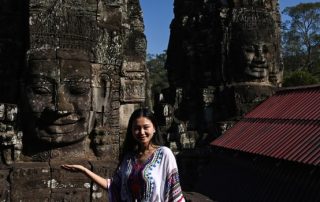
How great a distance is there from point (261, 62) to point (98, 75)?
254 inches

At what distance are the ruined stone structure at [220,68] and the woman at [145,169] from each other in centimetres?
757

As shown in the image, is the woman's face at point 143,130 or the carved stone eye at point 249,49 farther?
the carved stone eye at point 249,49

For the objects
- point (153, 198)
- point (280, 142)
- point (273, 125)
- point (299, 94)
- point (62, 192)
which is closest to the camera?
point (153, 198)

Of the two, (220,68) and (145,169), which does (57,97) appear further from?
(220,68)

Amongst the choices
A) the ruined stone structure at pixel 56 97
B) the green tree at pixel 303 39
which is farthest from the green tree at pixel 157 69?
the ruined stone structure at pixel 56 97

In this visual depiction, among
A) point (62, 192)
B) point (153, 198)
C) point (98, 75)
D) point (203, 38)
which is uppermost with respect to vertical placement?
point (203, 38)

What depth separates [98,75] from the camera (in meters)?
5.51

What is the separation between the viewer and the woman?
2631 millimetres

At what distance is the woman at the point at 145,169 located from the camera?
2631mm

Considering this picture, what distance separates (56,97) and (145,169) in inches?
101

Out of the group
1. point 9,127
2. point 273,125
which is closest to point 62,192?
point 9,127

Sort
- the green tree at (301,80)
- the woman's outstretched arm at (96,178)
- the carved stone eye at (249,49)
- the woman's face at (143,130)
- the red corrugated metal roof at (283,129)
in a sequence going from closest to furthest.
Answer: the woman's face at (143,130) → the woman's outstretched arm at (96,178) → the red corrugated metal roof at (283,129) → the carved stone eye at (249,49) → the green tree at (301,80)

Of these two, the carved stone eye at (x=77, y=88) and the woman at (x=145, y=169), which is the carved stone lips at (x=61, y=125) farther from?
the woman at (x=145, y=169)

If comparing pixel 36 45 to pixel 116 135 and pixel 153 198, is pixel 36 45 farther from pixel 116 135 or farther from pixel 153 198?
pixel 153 198
